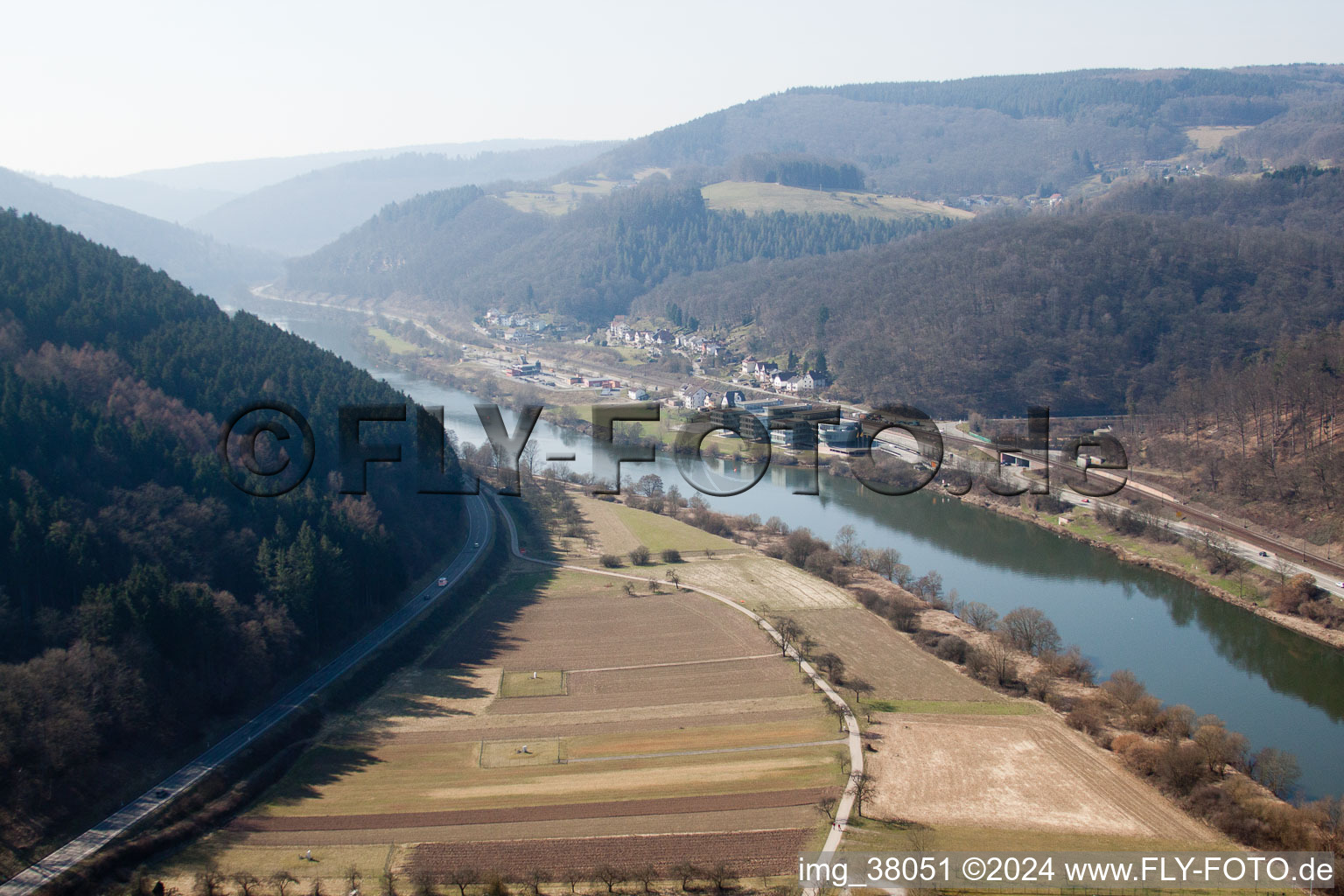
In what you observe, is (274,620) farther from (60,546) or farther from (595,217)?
(595,217)

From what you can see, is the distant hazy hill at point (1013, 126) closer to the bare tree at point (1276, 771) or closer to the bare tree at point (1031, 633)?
the bare tree at point (1031, 633)

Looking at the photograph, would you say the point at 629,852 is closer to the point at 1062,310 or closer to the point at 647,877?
the point at 647,877

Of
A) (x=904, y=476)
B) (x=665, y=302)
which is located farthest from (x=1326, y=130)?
(x=904, y=476)

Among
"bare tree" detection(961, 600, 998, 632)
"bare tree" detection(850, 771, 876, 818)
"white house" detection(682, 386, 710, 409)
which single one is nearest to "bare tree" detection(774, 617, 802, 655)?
"bare tree" detection(961, 600, 998, 632)

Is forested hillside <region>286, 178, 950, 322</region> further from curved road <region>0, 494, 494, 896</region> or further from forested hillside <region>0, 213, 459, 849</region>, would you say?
curved road <region>0, 494, 494, 896</region>

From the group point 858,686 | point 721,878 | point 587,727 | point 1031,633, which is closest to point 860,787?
point 721,878
